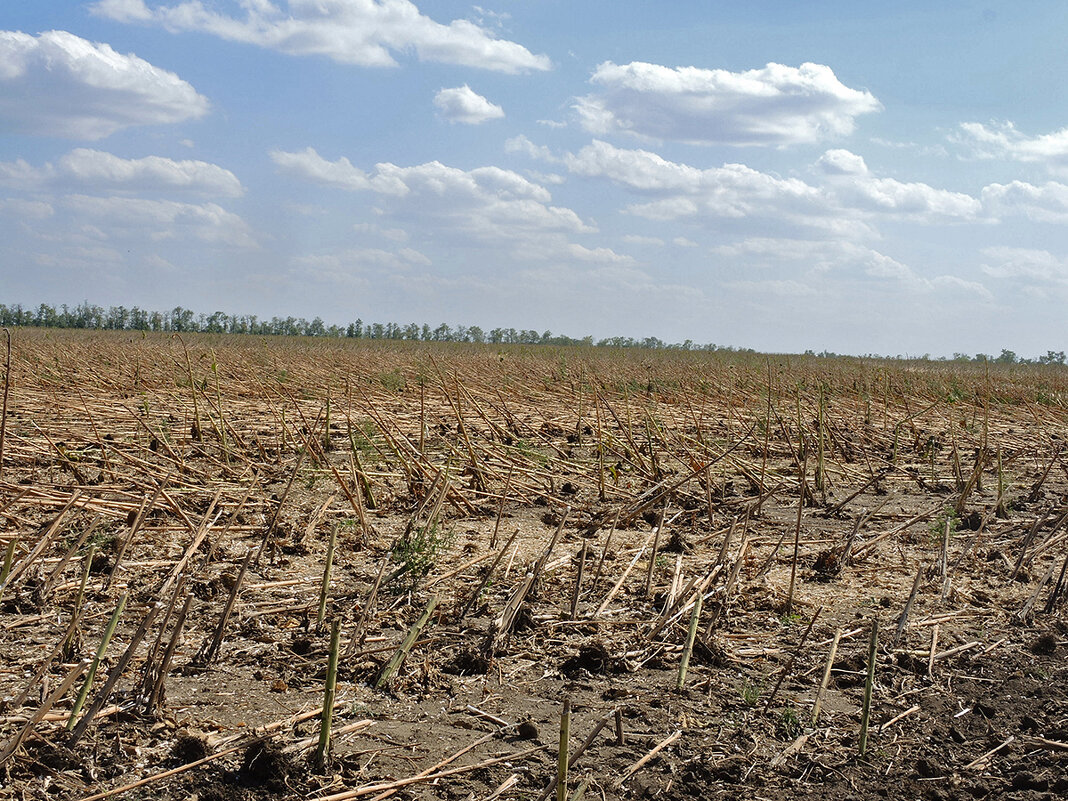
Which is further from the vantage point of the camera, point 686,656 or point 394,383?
point 394,383

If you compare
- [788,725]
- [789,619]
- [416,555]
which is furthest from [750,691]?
[416,555]

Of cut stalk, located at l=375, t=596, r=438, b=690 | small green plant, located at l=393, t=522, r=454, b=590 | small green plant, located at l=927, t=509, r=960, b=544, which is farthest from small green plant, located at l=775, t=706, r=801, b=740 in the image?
small green plant, located at l=927, t=509, r=960, b=544

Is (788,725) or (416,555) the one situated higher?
(416,555)

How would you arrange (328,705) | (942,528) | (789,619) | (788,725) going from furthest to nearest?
1. (942,528)
2. (789,619)
3. (788,725)
4. (328,705)

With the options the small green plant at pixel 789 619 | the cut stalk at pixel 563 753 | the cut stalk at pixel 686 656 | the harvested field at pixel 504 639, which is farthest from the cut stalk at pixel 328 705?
the small green plant at pixel 789 619

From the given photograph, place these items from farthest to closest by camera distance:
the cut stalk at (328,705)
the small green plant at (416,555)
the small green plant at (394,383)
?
the small green plant at (394,383), the small green plant at (416,555), the cut stalk at (328,705)

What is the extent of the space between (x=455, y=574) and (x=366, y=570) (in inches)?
17.1

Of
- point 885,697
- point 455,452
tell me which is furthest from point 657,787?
point 455,452

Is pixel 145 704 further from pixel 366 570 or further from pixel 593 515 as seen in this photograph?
pixel 593 515

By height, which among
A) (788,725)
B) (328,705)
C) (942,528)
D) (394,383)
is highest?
(394,383)

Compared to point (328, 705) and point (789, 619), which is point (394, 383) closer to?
point (789, 619)

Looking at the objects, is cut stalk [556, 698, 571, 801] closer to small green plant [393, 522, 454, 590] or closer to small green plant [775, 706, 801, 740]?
small green plant [775, 706, 801, 740]

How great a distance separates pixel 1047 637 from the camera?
336 cm

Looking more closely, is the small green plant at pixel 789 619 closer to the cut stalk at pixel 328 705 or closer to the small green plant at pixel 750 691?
the small green plant at pixel 750 691
